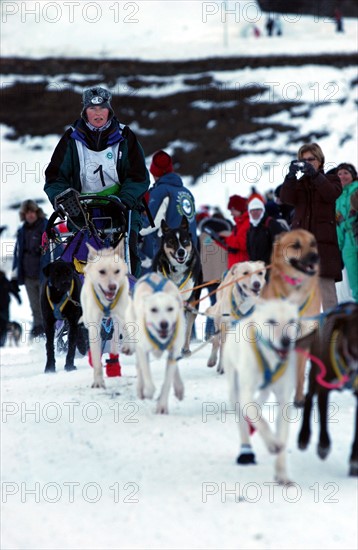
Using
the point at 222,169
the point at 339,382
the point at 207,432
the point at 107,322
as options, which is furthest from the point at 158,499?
the point at 222,169

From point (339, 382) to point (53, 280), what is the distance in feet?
14.8

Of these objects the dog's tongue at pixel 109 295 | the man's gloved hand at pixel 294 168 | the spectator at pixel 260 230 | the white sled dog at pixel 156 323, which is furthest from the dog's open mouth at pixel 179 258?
the man's gloved hand at pixel 294 168

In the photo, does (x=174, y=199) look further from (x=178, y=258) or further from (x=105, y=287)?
(x=105, y=287)

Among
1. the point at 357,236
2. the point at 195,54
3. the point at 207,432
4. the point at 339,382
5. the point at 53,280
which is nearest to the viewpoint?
the point at 339,382

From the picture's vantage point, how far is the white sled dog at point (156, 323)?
3.24 m

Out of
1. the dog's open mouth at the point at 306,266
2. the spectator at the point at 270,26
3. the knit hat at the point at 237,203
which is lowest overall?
the dog's open mouth at the point at 306,266

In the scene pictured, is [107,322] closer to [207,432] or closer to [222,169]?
[207,432]

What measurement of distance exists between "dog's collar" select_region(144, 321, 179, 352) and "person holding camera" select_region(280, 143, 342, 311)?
26.9 inches

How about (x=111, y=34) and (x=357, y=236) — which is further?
(x=111, y=34)

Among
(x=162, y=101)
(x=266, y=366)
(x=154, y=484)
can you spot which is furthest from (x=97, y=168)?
(x=162, y=101)

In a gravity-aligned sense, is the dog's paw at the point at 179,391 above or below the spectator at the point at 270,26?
below

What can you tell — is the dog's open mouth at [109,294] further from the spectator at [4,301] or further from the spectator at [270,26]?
the spectator at [270,26]

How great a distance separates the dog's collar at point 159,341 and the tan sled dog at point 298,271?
0.45 metres

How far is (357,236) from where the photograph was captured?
10.4ft
